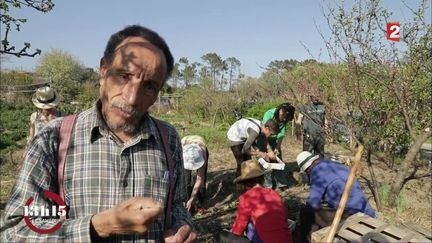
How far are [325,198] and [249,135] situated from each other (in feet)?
7.10

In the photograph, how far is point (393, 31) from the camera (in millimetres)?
4797

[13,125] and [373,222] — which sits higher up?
[373,222]

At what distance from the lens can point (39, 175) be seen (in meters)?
1.06

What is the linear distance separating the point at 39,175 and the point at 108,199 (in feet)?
0.72

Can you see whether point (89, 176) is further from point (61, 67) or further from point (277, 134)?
point (61, 67)

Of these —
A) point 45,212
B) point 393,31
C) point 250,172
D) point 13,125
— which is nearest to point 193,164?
point 250,172

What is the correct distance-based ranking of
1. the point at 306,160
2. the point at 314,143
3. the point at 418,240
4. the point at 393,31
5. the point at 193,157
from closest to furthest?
the point at 418,240 → the point at 306,160 → the point at 393,31 → the point at 193,157 → the point at 314,143

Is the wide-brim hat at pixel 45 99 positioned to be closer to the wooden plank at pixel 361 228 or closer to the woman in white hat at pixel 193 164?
the woman in white hat at pixel 193 164

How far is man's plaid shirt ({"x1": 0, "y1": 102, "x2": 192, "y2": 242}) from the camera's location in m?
1.04

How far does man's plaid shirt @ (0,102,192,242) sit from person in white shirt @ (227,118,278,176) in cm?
448

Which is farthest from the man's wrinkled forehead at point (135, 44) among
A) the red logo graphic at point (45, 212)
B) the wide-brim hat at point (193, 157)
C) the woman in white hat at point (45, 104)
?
the woman in white hat at point (45, 104)

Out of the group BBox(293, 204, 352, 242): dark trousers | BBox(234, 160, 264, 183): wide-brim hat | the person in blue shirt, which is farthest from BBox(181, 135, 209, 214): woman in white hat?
BBox(293, 204, 352, 242): dark trousers

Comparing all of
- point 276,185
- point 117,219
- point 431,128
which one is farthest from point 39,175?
point 276,185

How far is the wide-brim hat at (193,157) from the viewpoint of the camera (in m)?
4.87
